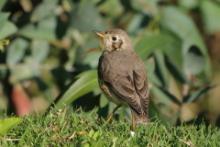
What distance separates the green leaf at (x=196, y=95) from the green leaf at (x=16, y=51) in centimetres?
193

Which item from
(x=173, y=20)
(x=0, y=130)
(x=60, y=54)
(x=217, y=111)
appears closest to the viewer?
(x=0, y=130)

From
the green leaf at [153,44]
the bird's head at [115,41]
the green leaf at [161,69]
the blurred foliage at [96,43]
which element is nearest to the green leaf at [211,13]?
the blurred foliage at [96,43]

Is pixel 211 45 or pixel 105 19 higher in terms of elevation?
pixel 105 19

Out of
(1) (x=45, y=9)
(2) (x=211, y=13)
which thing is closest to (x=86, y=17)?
(1) (x=45, y=9)

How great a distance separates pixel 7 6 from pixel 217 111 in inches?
159

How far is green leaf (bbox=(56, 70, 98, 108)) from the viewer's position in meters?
9.01

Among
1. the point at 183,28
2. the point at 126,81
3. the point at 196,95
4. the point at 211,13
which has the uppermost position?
the point at 211,13

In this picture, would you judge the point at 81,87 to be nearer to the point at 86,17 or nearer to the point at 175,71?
the point at 86,17

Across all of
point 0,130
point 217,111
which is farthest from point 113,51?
point 217,111

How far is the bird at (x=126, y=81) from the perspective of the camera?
8336mm

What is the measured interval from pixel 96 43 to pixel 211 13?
53.3 inches

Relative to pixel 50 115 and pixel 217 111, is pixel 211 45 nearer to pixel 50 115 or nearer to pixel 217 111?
pixel 217 111

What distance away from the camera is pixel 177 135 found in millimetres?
7344

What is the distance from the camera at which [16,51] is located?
10.4m
